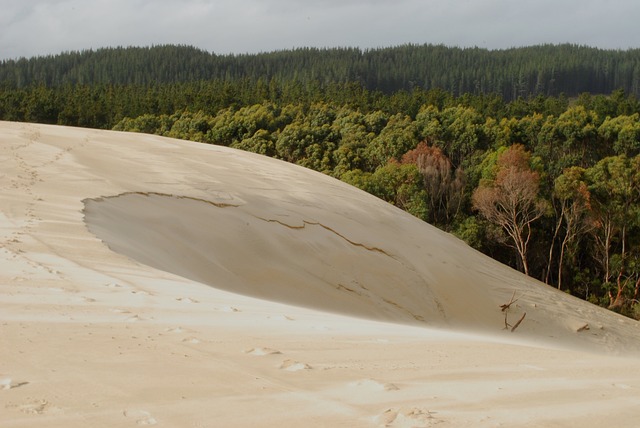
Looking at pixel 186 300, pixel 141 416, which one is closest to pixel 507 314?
pixel 186 300

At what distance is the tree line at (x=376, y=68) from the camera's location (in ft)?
420

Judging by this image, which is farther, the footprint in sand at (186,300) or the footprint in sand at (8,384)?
the footprint in sand at (186,300)

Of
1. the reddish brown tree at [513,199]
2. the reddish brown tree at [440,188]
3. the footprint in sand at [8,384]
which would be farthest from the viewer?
the reddish brown tree at [440,188]

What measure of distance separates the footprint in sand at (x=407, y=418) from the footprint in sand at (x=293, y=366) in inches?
37.8

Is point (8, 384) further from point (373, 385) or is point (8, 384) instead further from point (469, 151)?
point (469, 151)

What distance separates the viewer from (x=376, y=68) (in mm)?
134250

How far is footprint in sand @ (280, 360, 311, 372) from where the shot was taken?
15.8 feet

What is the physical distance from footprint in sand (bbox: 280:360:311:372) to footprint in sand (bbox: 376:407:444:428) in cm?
96

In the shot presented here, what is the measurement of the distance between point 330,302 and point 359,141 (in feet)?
136

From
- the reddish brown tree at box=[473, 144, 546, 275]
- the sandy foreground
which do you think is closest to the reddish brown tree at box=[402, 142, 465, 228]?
the reddish brown tree at box=[473, 144, 546, 275]

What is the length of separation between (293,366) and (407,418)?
116 centimetres

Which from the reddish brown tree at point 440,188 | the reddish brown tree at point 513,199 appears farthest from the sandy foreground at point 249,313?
the reddish brown tree at point 440,188

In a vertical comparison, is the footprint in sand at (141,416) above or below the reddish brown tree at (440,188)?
above

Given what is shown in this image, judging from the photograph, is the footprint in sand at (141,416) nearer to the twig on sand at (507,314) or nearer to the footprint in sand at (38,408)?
the footprint in sand at (38,408)
